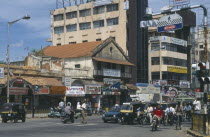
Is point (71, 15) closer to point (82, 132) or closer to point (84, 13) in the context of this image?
point (84, 13)

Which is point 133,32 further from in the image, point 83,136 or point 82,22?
point 83,136

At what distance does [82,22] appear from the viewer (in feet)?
264

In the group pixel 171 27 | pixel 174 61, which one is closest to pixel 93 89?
pixel 174 61

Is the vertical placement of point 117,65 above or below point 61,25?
below

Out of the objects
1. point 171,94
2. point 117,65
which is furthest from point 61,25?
point 171,94

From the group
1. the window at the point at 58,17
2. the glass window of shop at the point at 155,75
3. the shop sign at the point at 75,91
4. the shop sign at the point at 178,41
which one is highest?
the window at the point at 58,17

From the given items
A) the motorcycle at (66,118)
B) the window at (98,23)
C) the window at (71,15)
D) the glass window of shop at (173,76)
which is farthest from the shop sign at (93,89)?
the window at (71,15)

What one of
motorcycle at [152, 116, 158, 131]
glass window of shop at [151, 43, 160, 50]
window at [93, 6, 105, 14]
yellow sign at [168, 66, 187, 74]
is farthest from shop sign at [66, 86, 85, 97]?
yellow sign at [168, 66, 187, 74]

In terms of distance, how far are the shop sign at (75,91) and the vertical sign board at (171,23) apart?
27834 mm

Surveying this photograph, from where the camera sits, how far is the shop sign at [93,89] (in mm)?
54125

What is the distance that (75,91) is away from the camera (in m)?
51.7

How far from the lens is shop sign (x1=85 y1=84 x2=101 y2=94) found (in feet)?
178

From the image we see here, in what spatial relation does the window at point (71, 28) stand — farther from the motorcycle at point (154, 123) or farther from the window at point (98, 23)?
the motorcycle at point (154, 123)

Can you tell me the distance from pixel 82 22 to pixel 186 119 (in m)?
45.9
